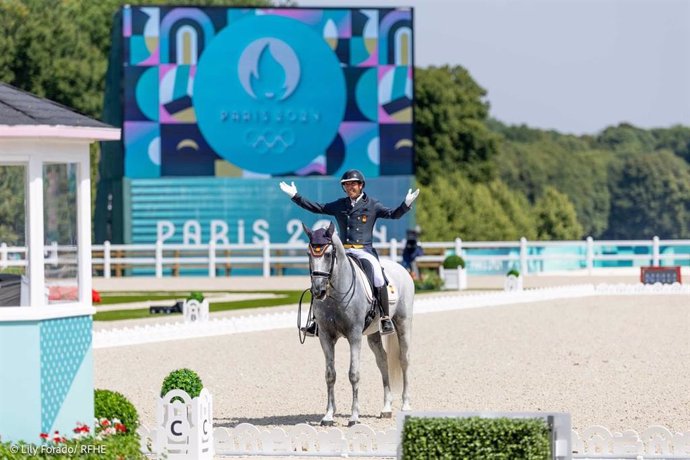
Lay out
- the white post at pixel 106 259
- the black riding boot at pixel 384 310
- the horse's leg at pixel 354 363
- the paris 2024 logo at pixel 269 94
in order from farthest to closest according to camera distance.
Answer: the paris 2024 logo at pixel 269 94 → the white post at pixel 106 259 → the black riding boot at pixel 384 310 → the horse's leg at pixel 354 363

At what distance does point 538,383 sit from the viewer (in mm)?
19922

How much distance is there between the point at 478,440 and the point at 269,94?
39245mm

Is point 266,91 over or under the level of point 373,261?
over

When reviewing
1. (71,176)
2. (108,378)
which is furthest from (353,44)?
(71,176)

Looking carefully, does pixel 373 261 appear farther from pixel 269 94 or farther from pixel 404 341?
pixel 269 94

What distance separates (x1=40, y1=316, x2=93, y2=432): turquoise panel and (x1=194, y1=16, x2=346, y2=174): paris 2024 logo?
A: 37.4 meters

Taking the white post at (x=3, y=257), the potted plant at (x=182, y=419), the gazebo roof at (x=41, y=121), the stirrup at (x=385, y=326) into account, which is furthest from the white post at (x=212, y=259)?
the gazebo roof at (x=41, y=121)

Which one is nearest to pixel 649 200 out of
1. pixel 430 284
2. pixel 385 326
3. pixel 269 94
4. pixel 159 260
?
pixel 269 94

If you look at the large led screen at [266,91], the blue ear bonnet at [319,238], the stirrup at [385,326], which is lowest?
the stirrup at [385,326]

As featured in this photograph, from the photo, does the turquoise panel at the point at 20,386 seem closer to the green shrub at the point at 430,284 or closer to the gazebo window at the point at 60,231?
the gazebo window at the point at 60,231

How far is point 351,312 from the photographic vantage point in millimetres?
16109

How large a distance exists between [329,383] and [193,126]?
113ft

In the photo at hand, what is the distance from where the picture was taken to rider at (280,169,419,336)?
16.6 m

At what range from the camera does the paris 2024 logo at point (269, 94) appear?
1973 inches
